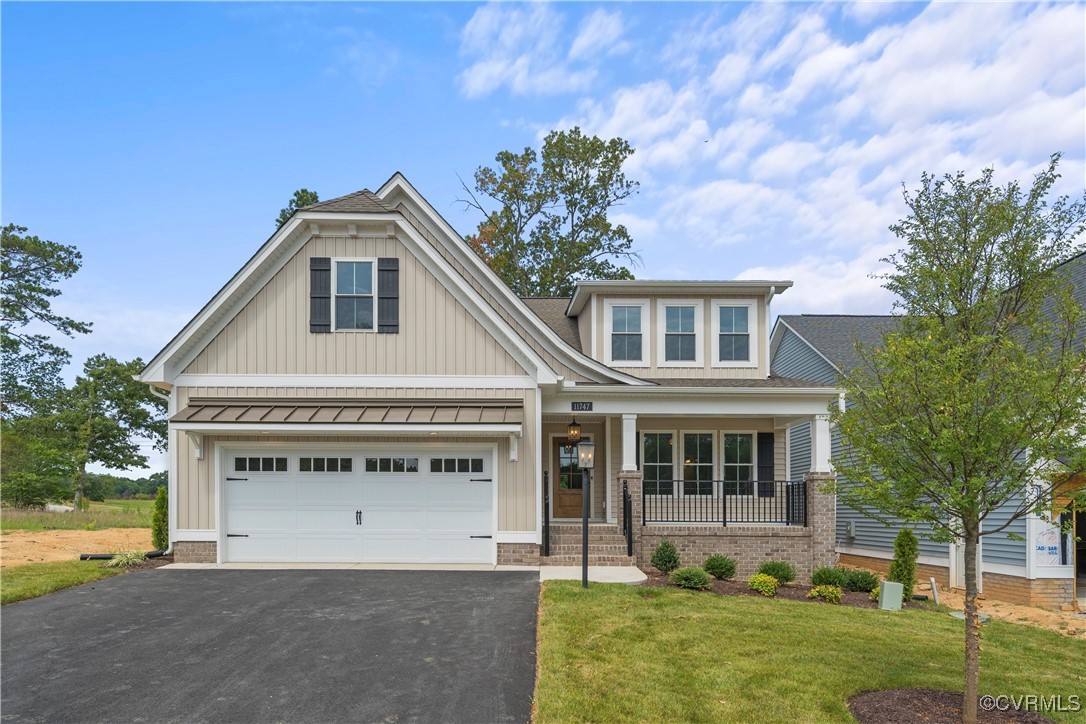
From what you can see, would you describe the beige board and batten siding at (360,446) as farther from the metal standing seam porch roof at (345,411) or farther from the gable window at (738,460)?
the gable window at (738,460)

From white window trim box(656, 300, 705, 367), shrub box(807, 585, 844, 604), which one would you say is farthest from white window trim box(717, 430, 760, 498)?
shrub box(807, 585, 844, 604)

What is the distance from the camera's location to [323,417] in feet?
38.1

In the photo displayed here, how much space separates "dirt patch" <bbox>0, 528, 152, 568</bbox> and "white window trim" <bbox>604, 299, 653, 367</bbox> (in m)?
11.4

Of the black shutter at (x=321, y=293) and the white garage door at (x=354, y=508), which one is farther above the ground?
the black shutter at (x=321, y=293)

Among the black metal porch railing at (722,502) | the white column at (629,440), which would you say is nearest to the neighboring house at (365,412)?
the white column at (629,440)

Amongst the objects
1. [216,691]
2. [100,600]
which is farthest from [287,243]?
[216,691]

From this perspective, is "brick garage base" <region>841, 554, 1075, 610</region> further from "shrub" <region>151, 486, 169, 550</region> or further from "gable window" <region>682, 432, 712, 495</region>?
"shrub" <region>151, 486, 169, 550</region>

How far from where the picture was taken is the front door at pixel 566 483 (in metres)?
15.4

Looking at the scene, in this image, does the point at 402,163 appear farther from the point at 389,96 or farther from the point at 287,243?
the point at 287,243

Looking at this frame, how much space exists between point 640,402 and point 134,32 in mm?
12600

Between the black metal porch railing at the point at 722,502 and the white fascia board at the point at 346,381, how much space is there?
4.63 m

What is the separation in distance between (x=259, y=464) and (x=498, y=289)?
598cm
